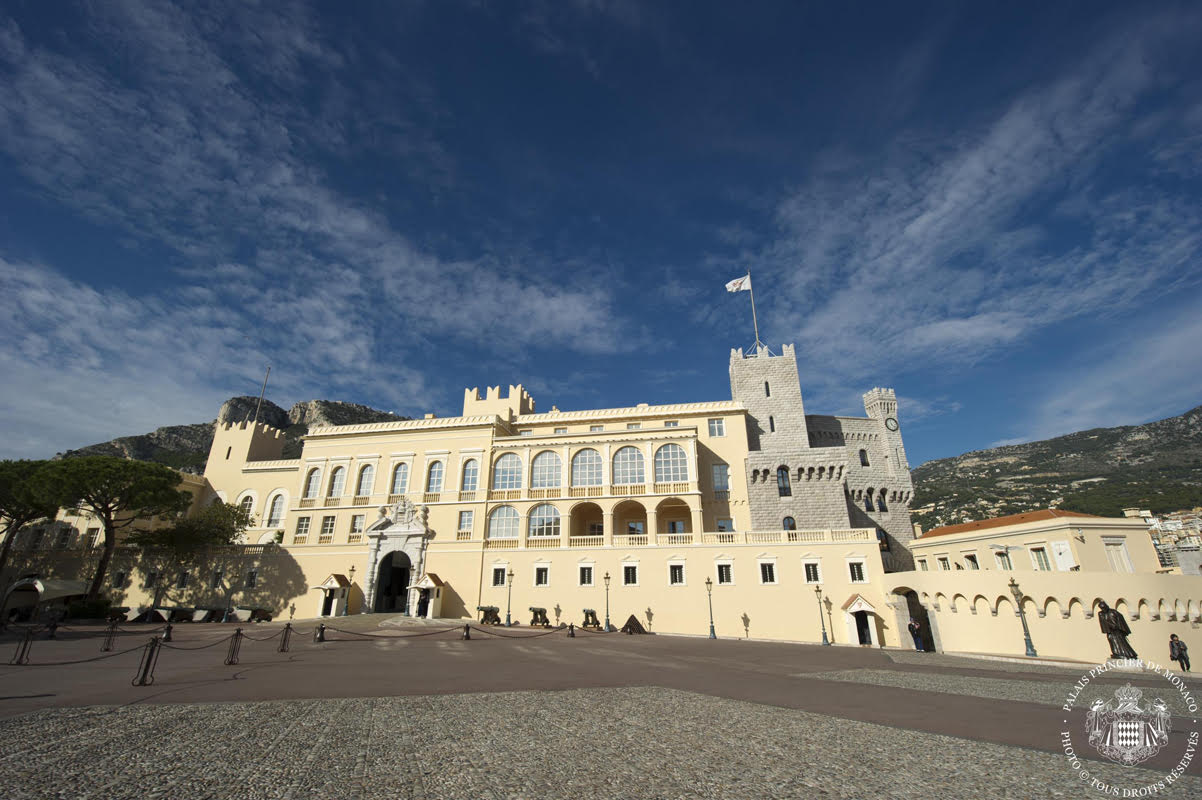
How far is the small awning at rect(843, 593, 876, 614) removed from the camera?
30719 millimetres

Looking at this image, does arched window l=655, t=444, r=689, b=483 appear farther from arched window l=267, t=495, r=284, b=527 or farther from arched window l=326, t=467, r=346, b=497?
arched window l=267, t=495, r=284, b=527

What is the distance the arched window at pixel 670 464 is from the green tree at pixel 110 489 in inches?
1507

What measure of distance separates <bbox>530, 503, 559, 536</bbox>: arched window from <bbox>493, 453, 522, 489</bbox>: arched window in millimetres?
2506

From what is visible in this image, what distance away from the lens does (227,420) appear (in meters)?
99.9

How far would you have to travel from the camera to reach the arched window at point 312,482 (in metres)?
43.6

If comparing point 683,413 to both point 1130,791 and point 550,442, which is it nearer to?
point 550,442

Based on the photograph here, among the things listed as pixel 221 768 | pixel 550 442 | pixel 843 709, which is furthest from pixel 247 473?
pixel 843 709

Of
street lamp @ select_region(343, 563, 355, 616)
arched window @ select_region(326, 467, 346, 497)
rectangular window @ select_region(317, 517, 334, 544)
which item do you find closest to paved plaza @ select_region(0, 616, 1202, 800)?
street lamp @ select_region(343, 563, 355, 616)

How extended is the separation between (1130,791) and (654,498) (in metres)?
31.2

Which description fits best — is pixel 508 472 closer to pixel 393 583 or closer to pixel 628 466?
pixel 628 466

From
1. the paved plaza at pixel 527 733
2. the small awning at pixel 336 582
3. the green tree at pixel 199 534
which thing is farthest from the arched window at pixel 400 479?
the paved plaza at pixel 527 733

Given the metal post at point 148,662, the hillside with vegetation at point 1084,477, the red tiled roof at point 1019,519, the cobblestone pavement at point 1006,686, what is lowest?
the cobblestone pavement at point 1006,686

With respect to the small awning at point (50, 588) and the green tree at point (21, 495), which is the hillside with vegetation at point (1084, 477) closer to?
the small awning at point (50, 588)

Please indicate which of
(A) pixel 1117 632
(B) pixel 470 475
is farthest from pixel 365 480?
(A) pixel 1117 632
